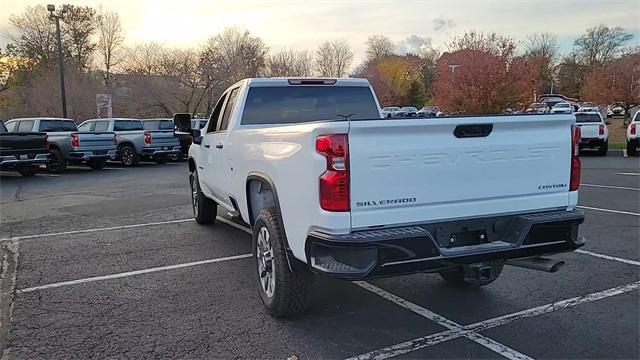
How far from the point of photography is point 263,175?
13.8 feet

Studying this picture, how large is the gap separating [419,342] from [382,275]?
772mm

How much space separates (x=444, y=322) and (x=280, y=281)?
134cm


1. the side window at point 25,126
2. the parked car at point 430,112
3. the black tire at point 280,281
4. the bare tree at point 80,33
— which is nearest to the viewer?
the parked car at point 430,112

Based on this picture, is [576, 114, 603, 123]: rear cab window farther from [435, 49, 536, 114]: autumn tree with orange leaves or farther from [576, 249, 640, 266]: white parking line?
[576, 249, 640, 266]: white parking line

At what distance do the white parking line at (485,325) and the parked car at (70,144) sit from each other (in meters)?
16.4

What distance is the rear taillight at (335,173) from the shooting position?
3.16 m

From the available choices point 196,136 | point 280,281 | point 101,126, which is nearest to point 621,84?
point 101,126

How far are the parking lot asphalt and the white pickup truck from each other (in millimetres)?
453

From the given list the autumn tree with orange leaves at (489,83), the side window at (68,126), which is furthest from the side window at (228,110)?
the autumn tree with orange leaves at (489,83)

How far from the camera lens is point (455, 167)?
11.3ft

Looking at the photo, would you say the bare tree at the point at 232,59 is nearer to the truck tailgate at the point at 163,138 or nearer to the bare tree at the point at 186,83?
the bare tree at the point at 186,83

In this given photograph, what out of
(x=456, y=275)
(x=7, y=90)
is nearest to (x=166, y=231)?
(x=456, y=275)

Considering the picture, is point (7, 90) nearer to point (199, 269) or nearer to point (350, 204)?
point (199, 269)

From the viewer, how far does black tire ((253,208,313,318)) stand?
12.8 ft
